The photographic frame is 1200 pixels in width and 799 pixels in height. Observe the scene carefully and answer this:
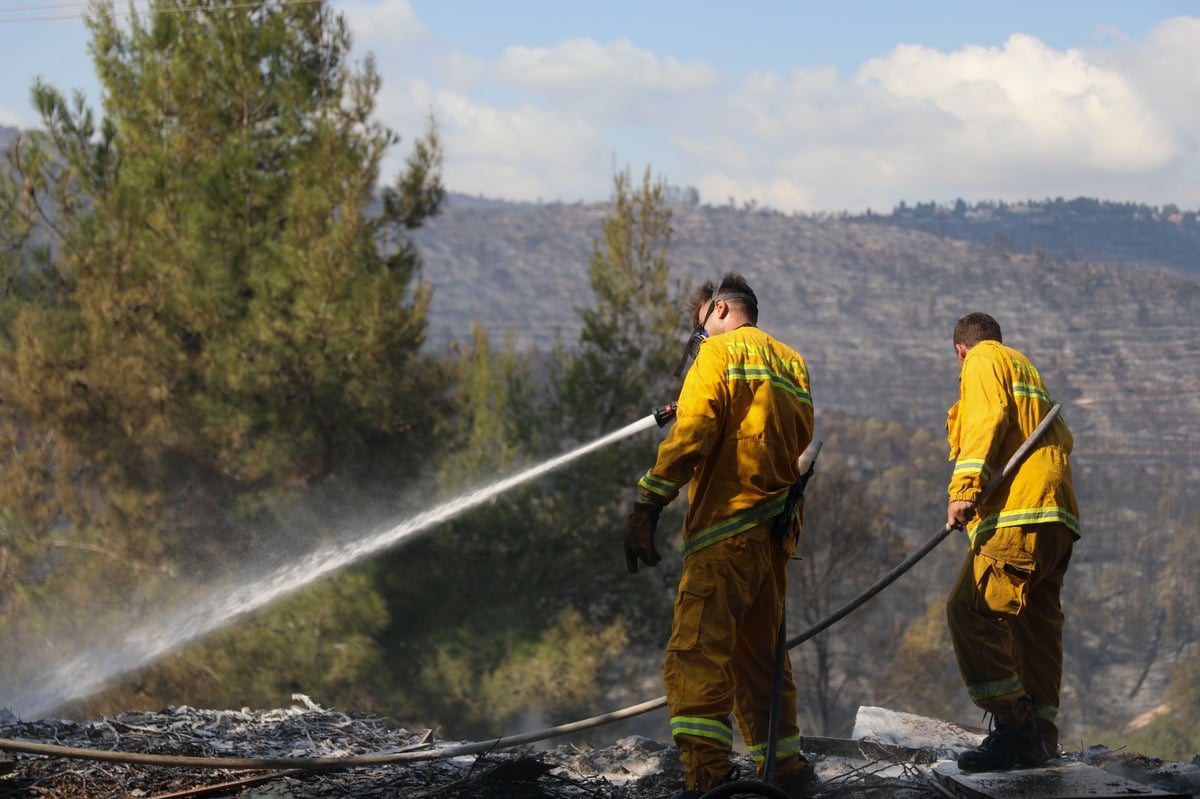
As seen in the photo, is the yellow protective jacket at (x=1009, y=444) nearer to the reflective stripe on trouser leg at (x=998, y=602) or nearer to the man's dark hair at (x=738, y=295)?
the reflective stripe on trouser leg at (x=998, y=602)

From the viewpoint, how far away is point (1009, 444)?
468cm

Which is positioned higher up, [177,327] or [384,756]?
[177,327]

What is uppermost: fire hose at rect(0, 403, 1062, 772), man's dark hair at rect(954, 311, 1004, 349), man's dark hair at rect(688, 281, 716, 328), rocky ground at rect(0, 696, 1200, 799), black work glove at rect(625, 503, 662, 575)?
man's dark hair at rect(688, 281, 716, 328)

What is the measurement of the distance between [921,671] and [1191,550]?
43877 millimetres

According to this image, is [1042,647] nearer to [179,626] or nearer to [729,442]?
[729,442]

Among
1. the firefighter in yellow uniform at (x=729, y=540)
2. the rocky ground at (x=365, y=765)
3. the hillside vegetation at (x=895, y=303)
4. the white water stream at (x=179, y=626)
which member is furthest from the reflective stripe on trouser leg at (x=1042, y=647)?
the hillside vegetation at (x=895, y=303)

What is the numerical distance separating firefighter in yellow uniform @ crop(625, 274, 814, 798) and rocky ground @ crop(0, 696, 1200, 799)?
0.77 meters

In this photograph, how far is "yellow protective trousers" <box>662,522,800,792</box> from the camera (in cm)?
391

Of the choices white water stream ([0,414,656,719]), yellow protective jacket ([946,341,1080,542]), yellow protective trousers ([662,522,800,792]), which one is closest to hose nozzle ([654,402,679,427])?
yellow protective trousers ([662,522,800,792])

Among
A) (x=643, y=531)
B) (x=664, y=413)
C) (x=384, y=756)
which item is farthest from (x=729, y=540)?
(x=384, y=756)

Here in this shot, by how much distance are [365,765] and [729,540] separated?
1803 mm

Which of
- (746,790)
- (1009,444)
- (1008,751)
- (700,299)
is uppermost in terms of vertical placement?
(700,299)

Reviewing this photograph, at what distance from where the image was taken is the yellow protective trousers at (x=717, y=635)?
391cm

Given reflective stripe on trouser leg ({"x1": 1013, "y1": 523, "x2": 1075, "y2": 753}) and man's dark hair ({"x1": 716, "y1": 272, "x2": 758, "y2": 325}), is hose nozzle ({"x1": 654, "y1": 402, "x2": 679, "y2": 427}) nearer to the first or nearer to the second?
man's dark hair ({"x1": 716, "y1": 272, "x2": 758, "y2": 325})
